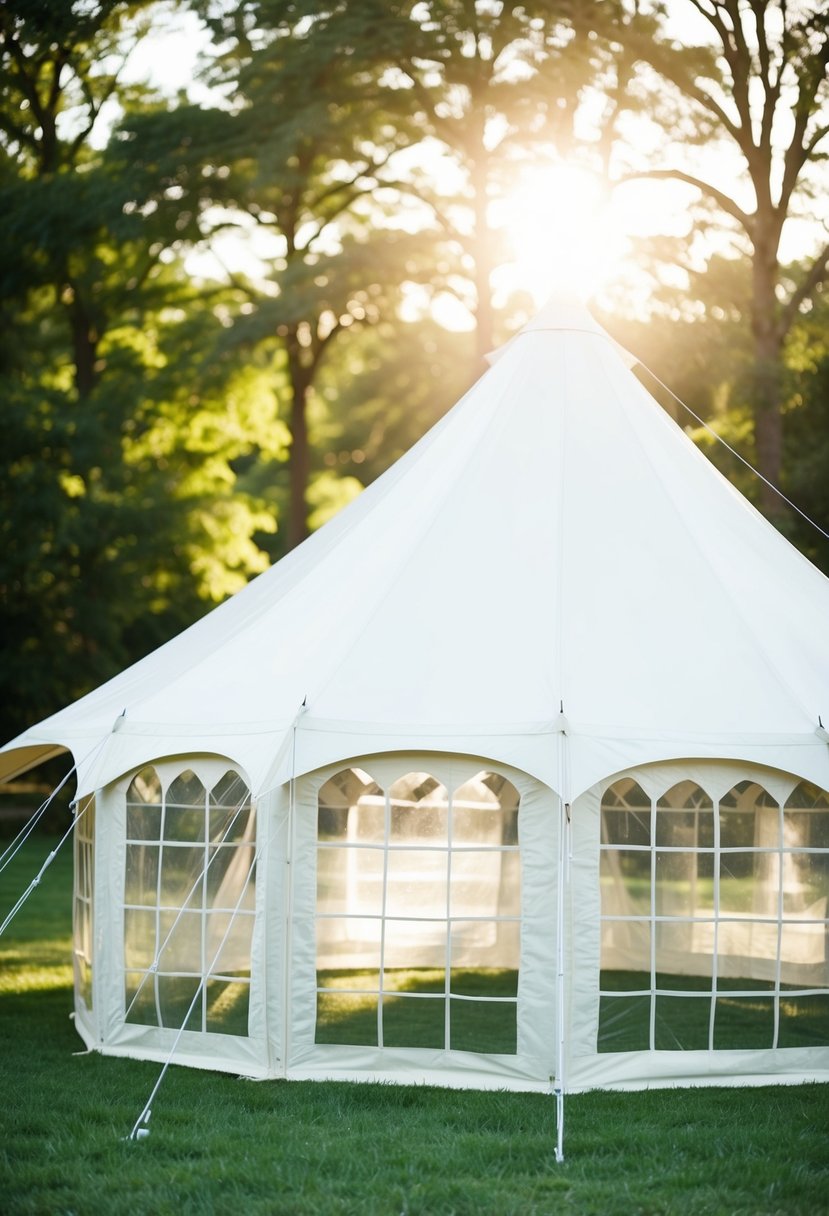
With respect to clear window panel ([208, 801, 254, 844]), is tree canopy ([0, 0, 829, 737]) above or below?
above

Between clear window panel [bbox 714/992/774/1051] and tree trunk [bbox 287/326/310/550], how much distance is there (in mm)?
12720

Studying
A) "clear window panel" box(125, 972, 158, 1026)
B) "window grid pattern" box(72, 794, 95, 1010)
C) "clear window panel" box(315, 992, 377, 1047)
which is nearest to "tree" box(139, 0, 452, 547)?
"window grid pattern" box(72, 794, 95, 1010)

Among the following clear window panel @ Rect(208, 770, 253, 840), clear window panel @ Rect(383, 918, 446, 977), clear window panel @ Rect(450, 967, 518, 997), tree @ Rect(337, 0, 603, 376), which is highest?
tree @ Rect(337, 0, 603, 376)

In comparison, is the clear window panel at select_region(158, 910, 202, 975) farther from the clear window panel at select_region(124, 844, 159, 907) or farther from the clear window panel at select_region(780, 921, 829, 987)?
the clear window panel at select_region(780, 921, 829, 987)

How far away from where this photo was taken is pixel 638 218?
1473cm

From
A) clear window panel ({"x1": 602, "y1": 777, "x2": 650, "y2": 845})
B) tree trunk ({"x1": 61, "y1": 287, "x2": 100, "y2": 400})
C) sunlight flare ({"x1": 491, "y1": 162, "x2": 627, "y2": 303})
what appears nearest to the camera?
clear window panel ({"x1": 602, "y1": 777, "x2": 650, "y2": 845})

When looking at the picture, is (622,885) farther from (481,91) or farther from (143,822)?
(481,91)

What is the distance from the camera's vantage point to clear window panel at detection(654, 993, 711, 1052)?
6.68m

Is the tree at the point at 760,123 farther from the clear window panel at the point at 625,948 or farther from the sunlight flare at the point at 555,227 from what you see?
the clear window panel at the point at 625,948

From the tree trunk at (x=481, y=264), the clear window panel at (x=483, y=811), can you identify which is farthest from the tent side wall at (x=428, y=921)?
the tree trunk at (x=481, y=264)

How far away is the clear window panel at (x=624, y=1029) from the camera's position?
21.4 feet

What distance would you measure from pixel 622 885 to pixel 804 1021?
11.9 ft

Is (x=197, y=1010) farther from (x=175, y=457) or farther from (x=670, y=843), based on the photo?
(x=175, y=457)

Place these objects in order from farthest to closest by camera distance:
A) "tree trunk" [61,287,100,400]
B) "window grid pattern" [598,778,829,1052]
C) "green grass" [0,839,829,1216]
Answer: "tree trunk" [61,287,100,400] < "window grid pattern" [598,778,829,1052] < "green grass" [0,839,829,1216]
